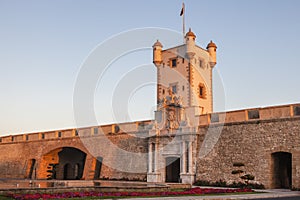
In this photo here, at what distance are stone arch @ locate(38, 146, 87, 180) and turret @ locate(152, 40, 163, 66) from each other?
12451 mm

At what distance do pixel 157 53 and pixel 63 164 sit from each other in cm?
1652

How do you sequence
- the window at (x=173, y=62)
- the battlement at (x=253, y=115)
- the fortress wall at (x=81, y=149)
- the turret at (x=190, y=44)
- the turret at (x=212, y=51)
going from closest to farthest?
1. the battlement at (x=253, y=115)
2. the fortress wall at (x=81, y=149)
3. the turret at (x=190, y=44)
4. the window at (x=173, y=62)
5. the turret at (x=212, y=51)

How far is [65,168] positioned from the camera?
137 ft

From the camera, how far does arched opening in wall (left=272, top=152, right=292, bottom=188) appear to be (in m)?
23.3

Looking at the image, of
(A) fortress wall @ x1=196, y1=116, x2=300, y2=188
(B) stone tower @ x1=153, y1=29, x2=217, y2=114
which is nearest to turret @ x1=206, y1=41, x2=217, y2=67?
(B) stone tower @ x1=153, y1=29, x2=217, y2=114

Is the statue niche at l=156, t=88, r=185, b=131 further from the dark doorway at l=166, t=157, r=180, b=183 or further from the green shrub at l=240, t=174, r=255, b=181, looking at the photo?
the green shrub at l=240, t=174, r=255, b=181

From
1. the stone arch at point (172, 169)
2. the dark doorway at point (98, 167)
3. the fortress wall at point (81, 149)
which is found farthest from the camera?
the dark doorway at point (98, 167)

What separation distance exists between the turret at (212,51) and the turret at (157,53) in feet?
15.0

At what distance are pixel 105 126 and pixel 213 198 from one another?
20.7m

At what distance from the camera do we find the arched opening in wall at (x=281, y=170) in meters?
23.3

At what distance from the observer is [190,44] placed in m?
32.0

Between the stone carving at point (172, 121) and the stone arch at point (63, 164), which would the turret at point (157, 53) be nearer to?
the stone carving at point (172, 121)

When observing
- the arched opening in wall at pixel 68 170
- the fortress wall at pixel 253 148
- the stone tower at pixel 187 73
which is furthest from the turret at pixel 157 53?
the arched opening in wall at pixel 68 170

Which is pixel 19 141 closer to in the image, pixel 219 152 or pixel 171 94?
pixel 171 94
